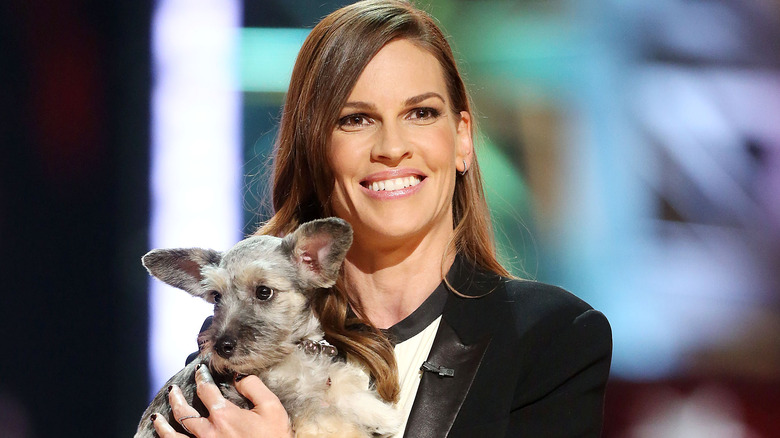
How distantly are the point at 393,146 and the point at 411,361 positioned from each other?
0.56 meters

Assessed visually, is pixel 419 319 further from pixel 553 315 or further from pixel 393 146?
pixel 393 146

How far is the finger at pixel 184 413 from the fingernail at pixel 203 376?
64 mm

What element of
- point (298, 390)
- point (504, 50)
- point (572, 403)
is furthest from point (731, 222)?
point (298, 390)

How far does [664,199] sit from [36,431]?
10.9 feet

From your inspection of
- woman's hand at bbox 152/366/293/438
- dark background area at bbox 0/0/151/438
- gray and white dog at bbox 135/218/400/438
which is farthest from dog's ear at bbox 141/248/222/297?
dark background area at bbox 0/0/151/438

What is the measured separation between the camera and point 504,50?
389 cm

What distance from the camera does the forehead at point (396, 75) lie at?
1.93 meters

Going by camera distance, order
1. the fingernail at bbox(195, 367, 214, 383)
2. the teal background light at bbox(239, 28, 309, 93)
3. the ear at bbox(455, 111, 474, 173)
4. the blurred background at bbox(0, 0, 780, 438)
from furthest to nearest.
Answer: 1. the teal background light at bbox(239, 28, 309, 93)
2. the blurred background at bbox(0, 0, 780, 438)
3. the ear at bbox(455, 111, 474, 173)
4. the fingernail at bbox(195, 367, 214, 383)

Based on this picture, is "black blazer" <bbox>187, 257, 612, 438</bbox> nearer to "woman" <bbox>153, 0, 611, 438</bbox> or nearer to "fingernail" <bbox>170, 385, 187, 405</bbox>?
"woman" <bbox>153, 0, 611, 438</bbox>

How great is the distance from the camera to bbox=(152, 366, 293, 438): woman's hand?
5.35 feet

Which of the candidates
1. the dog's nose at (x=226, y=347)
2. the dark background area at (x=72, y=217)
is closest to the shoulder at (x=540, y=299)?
the dog's nose at (x=226, y=347)

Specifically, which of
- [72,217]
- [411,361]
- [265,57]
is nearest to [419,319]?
[411,361]

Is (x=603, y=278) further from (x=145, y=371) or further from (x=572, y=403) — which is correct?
(x=145, y=371)

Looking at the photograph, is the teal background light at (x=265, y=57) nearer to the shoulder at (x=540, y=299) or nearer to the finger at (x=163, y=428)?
the shoulder at (x=540, y=299)
